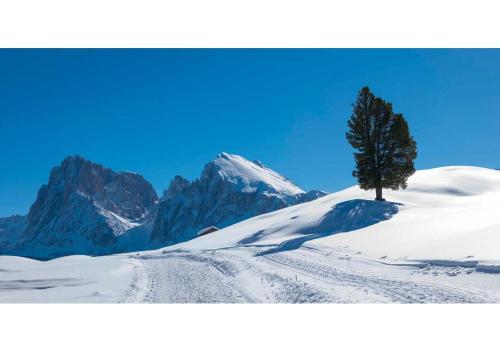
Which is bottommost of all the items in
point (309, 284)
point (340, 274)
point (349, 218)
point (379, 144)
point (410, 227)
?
point (309, 284)

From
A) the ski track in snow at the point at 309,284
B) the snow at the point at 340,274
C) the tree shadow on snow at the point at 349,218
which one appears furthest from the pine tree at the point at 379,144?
the ski track in snow at the point at 309,284

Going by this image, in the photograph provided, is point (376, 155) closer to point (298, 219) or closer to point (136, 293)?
point (298, 219)

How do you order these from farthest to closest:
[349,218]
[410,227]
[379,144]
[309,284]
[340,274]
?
1. [379,144]
2. [349,218]
3. [410,227]
4. [340,274]
5. [309,284]

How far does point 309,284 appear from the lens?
15.7m

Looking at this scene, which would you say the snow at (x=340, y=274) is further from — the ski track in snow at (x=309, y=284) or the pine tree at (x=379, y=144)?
the pine tree at (x=379, y=144)

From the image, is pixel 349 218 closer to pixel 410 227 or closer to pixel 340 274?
pixel 410 227

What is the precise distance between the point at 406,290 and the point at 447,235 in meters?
8.71

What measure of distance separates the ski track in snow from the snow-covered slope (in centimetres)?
171

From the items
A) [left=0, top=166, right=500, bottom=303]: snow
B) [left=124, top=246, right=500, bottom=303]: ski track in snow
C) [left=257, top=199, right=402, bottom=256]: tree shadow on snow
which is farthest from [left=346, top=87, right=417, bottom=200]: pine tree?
[left=124, top=246, right=500, bottom=303]: ski track in snow

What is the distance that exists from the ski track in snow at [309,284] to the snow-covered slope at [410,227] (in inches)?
67.5

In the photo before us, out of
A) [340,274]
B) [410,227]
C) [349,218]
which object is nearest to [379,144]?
[349,218]

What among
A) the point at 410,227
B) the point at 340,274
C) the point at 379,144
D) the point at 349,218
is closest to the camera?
the point at 340,274

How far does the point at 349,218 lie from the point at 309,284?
19.3 meters
